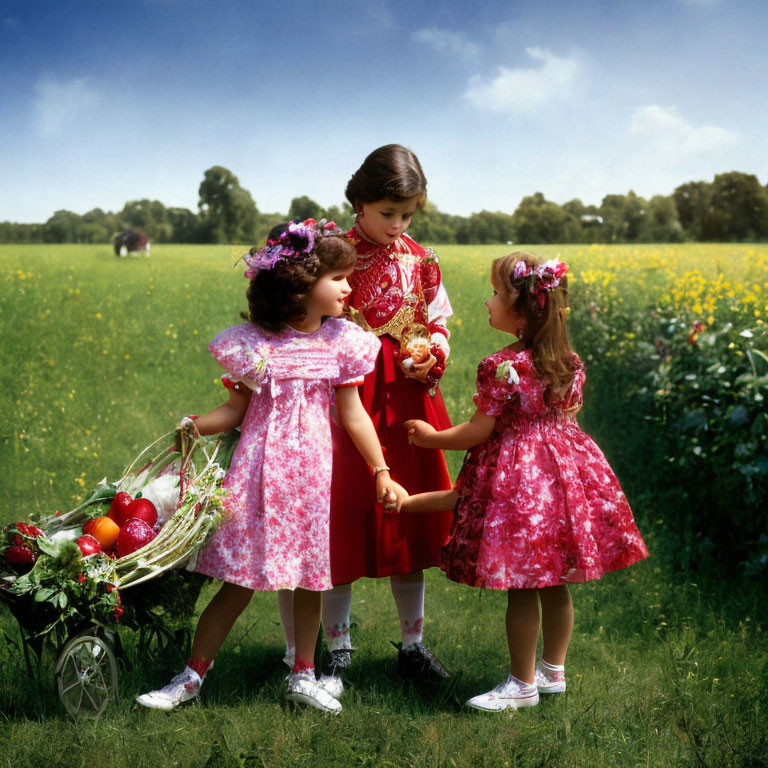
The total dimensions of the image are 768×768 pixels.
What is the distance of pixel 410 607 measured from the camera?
3.48 metres

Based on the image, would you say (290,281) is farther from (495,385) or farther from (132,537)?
(132,537)

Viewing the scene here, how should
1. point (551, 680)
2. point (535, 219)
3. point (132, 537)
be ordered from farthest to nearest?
point (535, 219) < point (551, 680) < point (132, 537)

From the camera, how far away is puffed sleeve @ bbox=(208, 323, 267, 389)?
119 inches

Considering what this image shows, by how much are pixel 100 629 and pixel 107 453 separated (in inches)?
139

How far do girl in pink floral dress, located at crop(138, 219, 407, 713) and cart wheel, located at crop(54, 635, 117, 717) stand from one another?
14cm

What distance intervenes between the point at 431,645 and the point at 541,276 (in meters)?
1.67

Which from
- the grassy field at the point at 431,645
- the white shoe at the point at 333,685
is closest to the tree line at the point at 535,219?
the grassy field at the point at 431,645

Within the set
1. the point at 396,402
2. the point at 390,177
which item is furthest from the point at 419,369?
the point at 390,177

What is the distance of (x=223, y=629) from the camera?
122 inches

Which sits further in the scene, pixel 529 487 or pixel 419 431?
pixel 419 431

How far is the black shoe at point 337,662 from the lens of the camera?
3.40 metres

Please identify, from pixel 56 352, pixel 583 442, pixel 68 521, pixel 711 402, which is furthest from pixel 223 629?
pixel 56 352

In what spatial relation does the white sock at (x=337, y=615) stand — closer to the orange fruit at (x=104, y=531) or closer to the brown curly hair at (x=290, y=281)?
the orange fruit at (x=104, y=531)

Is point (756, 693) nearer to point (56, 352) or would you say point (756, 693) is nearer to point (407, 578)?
point (407, 578)
